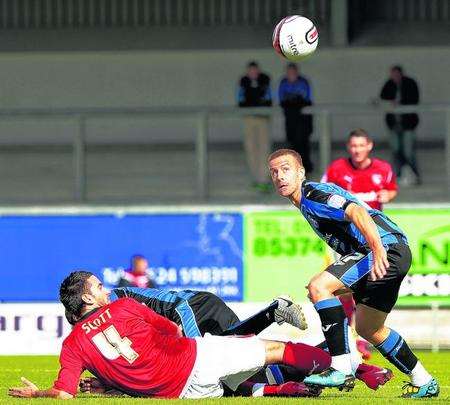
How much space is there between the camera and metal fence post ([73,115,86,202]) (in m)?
19.1

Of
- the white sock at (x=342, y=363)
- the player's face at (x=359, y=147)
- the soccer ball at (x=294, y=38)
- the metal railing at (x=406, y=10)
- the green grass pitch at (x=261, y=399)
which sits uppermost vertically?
the metal railing at (x=406, y=10)

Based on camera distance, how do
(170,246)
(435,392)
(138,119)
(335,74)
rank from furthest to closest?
(335,74), (138,119), (170,246), (435,392)

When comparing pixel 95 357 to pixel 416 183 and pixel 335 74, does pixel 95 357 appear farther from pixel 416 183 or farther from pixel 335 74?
pixel 335 74

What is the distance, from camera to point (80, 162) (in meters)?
19.2

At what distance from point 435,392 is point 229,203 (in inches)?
360

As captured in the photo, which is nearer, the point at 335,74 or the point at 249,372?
the point at 249,372

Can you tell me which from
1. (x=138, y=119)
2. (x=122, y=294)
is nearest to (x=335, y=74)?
(x=138, y=119)

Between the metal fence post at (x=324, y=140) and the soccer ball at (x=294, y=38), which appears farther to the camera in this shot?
the metal fence post at (x=324, y=140)

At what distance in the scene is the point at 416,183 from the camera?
19234mm

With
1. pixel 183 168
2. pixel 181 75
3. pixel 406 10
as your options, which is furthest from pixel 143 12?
pixel 183 168

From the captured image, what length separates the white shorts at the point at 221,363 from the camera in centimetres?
976

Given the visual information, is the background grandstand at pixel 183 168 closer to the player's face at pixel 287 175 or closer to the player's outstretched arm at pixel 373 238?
the player's face at pixel 287 175

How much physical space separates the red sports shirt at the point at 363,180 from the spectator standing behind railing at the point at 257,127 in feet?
14.7

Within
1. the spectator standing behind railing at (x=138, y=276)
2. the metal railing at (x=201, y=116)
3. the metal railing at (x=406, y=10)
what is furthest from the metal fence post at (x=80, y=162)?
the metal railing at (x=406, y=10)
